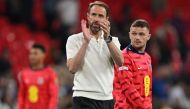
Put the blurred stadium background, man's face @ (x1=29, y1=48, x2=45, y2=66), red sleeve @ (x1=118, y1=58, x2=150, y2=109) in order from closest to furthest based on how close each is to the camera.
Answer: red sleeve @ (x1=118, y1=58, x2=150, y2=109) → man's face @ (x1=29, y1=48, x2=45, y2=66) → the blurred stadium background

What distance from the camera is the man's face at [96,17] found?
8681mm

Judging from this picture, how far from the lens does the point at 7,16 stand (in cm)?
1856

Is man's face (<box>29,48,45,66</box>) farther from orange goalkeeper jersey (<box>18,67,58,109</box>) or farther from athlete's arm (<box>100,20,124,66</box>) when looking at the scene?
athlete's arm (<box>100,20,124,66</box>)

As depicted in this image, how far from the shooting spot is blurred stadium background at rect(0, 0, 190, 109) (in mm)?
16875

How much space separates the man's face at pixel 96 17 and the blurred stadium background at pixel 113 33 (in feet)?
24.1

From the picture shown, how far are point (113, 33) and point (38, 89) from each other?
5653mm

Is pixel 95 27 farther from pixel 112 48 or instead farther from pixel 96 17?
pixel 112 48

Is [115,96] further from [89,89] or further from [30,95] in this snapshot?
[30,95]

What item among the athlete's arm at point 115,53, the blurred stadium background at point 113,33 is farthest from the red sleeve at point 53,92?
the blurred stadium background at point 113,33

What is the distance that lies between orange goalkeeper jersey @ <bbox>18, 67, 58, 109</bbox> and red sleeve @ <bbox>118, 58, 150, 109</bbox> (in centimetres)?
231

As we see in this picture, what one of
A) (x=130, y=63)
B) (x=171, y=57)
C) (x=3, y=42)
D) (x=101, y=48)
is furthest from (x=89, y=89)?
(x=171, y=57)

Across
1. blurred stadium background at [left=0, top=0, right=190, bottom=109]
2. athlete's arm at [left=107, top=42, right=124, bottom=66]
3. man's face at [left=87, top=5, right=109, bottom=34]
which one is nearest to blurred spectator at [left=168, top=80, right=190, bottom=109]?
blurred stadium background at [left=0, top=0, right=190, bottom=109]

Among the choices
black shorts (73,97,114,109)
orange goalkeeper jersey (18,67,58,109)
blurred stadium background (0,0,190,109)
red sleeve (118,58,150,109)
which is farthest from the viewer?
blurred stadium background (0,0,190,109)

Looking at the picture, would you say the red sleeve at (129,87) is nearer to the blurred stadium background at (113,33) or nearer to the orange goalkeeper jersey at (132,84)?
the orange goalkeeper jersey at (132,84)
